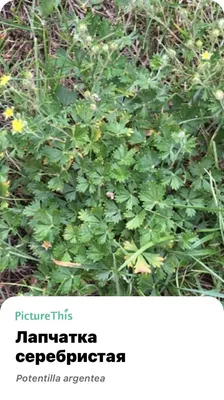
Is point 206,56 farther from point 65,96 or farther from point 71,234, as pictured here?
point 71,234

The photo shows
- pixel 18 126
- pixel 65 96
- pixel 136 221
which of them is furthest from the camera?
pixel 65 96

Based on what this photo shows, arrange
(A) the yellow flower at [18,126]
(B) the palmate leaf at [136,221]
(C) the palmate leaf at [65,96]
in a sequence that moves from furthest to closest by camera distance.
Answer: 1. (C) the palmate leaf at [65,96]
2. (B) the palmate leaf at [136,221]
3. (A) the yellow flower at [18,126]

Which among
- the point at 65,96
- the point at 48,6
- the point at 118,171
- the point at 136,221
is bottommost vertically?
the point at 136,221

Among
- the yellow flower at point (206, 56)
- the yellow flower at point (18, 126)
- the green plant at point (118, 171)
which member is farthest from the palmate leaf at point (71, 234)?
the yellow flower at point (206, 56)

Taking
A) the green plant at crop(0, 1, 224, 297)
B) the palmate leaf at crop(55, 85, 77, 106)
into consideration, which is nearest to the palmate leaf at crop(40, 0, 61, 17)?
the green plant at crop(0, 1, 224, 297)

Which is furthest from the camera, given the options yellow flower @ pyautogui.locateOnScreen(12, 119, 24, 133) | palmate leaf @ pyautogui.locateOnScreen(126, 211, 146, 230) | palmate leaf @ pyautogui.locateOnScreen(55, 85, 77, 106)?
palmate leaf @ pyautogui.locateOnScreen(55, 85, 77, 106)

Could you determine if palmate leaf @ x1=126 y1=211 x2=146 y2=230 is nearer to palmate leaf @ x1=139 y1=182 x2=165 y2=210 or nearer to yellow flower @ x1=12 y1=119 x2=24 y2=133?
palmate leaf @ x1=139 y1=182 x2=165 y2=210

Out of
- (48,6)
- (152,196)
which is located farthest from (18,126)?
(48,6)

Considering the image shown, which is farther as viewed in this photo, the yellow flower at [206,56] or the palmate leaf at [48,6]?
the palmate leaf at [48,6]

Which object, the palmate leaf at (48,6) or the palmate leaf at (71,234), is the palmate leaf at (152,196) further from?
the palmate leaf at (48,6)

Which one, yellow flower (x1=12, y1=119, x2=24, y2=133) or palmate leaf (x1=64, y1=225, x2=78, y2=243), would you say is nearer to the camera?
yellow flower (x1=12, y1=119, x2=24, y2=133)
